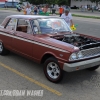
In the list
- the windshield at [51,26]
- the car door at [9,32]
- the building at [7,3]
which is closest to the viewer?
the windshield at [51,26]

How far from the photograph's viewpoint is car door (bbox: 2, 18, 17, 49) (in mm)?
6516

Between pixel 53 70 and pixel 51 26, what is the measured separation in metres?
1.51

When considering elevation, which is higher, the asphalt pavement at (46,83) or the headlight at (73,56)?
the headlight at (73,56)

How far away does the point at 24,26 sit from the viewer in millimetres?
6047

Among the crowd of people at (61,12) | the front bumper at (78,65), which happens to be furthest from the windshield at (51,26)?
the crowd of people at (61,12)

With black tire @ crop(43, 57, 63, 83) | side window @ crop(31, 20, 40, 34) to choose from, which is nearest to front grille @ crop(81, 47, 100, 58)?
black tire @ crop(43, 57, 63, 83)

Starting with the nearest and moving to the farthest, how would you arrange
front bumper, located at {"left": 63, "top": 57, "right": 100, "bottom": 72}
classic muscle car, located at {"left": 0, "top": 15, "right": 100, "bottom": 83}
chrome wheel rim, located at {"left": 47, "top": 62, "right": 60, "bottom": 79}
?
front bumper, located at {"left": 63, "top": 57, "right": 100, "bottom": 72}
classic muscle car, located at {"left": 0, "top": 15, "right": 100, "bottom": 83}
chrome wheel rim, located at {"left": 47, "top": 62, "right": 60, "bottom": 79}

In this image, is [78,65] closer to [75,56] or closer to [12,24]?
[75,56]

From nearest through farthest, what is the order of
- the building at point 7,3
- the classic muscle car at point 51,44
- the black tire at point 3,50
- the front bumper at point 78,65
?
the front bumper at point 78,65
the classic muscle car at point 51,44
the black tire at point 3,50
the building at point 7,3

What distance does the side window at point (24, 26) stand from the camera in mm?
5862

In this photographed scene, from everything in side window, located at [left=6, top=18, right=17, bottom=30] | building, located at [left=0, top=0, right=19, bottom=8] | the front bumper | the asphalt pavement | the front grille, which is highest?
building, located at [left=0, top=0, right=19, bottom=8]

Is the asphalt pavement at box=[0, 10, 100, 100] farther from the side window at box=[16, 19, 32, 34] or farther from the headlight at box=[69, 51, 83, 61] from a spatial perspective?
the side window at box=[16, 19, 32, 34]

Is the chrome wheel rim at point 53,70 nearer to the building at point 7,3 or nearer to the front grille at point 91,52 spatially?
the front grille at point 91,52

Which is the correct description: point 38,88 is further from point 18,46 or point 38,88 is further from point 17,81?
point 18,46
